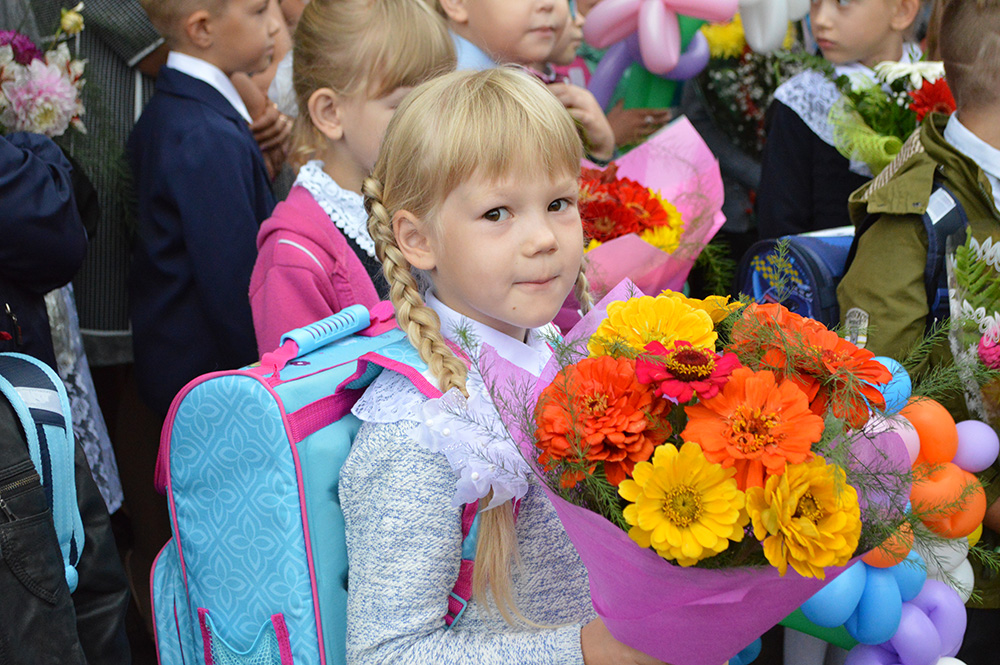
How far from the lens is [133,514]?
3.11m

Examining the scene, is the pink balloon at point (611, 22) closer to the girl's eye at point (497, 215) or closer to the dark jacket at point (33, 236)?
the dark jacket at point (33, 236)

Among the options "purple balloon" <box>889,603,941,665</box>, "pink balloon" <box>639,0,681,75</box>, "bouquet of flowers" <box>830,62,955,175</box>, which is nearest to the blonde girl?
"purple balloon" <box>889,603,941,665</box>

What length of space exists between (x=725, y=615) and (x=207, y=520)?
0.85 metres

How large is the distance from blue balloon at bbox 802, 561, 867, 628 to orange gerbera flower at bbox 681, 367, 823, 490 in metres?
0.71

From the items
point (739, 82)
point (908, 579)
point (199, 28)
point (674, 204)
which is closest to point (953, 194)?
point (674, 204)

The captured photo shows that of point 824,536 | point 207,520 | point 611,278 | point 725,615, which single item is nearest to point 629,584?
point 725,615

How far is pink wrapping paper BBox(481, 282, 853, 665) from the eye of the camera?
1.08 m

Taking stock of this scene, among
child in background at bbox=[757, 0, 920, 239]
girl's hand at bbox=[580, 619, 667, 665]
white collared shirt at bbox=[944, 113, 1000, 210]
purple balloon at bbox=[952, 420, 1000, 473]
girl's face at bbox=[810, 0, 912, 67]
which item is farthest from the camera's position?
girl's face at bbox=[810, 0, 912, 67]

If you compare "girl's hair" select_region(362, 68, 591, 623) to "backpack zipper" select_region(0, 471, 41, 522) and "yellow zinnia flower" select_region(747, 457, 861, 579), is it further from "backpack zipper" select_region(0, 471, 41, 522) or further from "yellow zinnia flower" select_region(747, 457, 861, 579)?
"backpack zipper" select_region(0, 471, 41, 522)

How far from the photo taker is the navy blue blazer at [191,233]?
250 centimetres

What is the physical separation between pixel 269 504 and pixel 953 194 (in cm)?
172

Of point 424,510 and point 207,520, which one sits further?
point 207,520

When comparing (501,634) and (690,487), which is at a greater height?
(690,487)

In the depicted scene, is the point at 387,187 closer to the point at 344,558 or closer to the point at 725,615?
the point at 344,558
